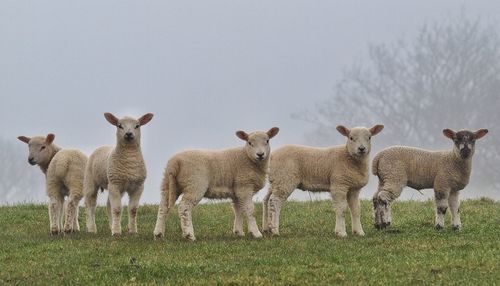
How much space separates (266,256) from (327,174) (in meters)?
3.88

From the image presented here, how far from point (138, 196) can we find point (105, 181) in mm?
952

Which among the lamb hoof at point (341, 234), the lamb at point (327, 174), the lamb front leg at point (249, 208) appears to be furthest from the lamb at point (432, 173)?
the lamb front leg at point (249, 208)

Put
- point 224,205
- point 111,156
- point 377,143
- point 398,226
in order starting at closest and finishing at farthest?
1. point 111,156
2. point 398,226
3. point 224,205
4. point 377,143

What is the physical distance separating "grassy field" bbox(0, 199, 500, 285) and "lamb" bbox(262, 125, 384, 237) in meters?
0.85

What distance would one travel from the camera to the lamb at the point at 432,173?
17.7m

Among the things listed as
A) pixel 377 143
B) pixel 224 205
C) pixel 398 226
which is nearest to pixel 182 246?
pixel 398 226

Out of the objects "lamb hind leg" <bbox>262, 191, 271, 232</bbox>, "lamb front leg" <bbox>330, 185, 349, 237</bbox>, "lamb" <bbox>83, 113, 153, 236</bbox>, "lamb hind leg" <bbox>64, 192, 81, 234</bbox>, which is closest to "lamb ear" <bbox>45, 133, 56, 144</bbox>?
"lamb hind leg" <bbox>64, 192, 81, 234</bbox>

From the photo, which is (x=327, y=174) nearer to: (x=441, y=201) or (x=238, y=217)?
(x=238, y=217)

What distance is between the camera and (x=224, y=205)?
973 inches

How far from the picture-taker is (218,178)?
1648 centimetres

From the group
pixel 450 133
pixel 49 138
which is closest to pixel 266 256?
pixel 450 133

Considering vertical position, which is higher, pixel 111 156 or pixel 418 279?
pixel 111 156

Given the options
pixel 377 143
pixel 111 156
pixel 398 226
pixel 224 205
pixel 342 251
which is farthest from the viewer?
pixel 377 143

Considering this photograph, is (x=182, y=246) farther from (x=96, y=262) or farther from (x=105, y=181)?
(x=105, y=181)
